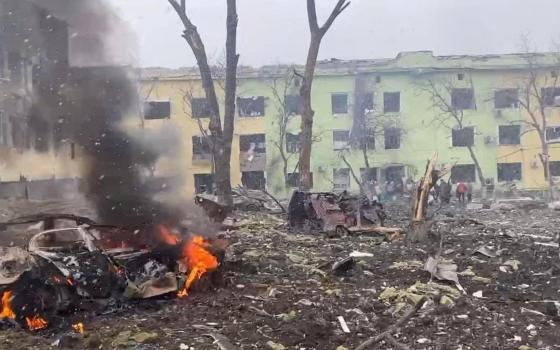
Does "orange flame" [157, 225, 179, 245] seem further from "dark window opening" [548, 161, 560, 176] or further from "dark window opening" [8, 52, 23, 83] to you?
"dark window opening" [548, 161, 560, 176]

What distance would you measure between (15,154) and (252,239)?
16.1 feet

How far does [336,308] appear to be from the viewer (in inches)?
260

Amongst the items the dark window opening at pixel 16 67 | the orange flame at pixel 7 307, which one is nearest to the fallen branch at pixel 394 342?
the orange flame at pixel 7 307

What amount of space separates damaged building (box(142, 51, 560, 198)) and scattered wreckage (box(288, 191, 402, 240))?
27993 millimetres

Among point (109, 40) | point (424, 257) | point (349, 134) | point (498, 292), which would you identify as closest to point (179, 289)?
point (498, 292)

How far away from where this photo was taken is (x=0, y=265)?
6074mm

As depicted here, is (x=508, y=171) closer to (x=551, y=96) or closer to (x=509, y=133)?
(x=509, y=133)

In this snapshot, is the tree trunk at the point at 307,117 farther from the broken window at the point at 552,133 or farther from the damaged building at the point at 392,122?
the broken window at the point at 552,133

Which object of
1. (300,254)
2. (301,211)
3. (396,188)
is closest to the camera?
(300,254)

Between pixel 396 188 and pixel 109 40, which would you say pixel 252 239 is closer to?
pixel 109 40

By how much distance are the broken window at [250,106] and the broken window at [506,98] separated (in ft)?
55.7

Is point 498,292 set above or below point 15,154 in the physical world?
below

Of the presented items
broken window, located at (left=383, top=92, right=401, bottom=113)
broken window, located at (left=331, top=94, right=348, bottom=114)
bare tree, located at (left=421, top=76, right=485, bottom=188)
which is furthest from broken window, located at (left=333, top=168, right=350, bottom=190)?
bare tree, located at (left=421, top=76, right=485, bottom=188)

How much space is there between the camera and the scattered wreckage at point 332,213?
13992 millimetres
